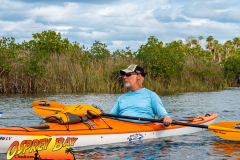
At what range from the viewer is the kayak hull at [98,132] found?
4.36 m

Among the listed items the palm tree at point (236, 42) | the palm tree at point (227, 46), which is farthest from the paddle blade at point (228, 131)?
the palm tree at point (236, 42)

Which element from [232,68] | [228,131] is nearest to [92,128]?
[228,131]

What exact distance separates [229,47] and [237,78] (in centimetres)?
2449

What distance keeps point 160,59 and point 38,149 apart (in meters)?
16.6

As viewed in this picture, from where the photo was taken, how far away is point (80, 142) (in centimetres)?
488

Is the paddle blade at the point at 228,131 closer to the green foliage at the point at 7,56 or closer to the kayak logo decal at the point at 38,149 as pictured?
the kayak logo decal at the point at 38,149

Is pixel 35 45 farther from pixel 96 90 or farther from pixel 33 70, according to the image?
pixel 96 90

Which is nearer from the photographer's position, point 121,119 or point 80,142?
point 80,142

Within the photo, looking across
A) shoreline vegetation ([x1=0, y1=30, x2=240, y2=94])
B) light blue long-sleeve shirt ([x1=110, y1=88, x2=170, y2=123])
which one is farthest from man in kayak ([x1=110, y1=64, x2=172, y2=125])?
shoreline vegetation ([x1=0, y1=30, x2=240, y2=94])

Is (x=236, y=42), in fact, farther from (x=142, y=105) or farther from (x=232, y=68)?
(x=142, y=105)

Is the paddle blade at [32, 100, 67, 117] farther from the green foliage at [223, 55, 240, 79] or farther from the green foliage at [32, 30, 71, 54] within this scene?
the green foliage at [223, 55, 240, 79]

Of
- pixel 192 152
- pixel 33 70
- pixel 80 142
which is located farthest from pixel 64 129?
pixel 33 70

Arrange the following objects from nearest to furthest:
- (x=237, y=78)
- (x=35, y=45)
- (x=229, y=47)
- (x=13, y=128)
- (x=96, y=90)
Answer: (x=13, y=128), (x=96, y=90), (x=35, y=45), (x=237, y=78), (x=229, y=47)

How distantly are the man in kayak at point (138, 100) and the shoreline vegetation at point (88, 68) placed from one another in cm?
1079
